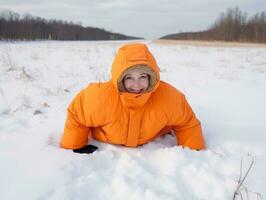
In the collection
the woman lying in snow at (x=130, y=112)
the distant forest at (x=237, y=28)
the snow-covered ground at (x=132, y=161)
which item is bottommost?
the snow-covered ground at (x=132, y=161)

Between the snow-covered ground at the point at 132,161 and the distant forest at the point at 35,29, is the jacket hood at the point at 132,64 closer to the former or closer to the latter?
the snow-covered ground at the point at 132,161

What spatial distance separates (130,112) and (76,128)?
0.39 metres

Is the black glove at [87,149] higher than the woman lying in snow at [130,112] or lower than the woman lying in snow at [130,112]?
lower

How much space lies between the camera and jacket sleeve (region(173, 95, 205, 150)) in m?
2.49

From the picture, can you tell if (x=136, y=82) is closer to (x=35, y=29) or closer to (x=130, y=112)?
(x=130, y=112)

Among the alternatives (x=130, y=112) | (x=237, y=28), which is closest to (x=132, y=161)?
(x=130, y=112)

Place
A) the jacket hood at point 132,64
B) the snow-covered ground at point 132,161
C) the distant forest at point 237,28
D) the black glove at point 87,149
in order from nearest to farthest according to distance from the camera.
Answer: the snow-covered ground at point 132,161
the jacket hood at point 132,64
the black glove at point 87,149
the distant forest at point 237,28

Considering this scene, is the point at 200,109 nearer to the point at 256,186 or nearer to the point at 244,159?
the point at 244,159

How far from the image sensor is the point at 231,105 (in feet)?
12.1

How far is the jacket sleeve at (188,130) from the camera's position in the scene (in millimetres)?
2486

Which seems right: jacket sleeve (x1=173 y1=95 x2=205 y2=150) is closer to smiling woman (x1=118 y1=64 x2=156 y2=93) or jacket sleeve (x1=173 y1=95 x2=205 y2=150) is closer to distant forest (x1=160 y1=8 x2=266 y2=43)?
smiling woman (x1=118 y1=64 x2=156 y2=93)

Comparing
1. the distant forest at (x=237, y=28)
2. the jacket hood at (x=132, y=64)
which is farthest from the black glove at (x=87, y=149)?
the distant forest at (x=237, y=28)

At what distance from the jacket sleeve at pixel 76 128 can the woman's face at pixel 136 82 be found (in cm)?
38

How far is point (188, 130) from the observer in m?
2.51
